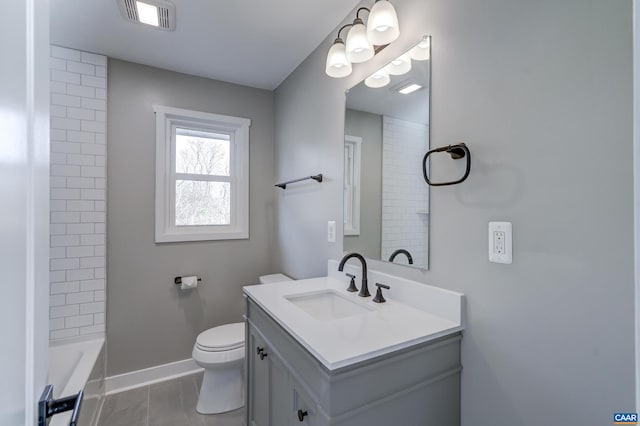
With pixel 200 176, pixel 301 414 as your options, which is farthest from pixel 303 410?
pixel 200 176

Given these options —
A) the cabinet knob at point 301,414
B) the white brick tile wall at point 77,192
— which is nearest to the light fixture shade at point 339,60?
the cabinet knob at point 301,414

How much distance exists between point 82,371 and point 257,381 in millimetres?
1129

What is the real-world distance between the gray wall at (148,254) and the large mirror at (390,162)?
140cm

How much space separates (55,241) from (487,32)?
9.17 ft

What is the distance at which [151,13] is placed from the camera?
1755mm

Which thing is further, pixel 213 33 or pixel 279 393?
pixel 213 33

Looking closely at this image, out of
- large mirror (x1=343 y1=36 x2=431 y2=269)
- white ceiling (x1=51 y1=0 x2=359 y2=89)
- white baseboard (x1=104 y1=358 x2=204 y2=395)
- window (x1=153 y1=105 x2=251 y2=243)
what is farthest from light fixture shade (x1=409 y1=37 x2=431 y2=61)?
white baseboard (x1=104 y1=358 x2=204 y2=395)

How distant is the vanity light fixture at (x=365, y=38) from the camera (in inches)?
49.7

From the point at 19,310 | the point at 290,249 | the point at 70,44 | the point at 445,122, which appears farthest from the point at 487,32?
the point at 70,44

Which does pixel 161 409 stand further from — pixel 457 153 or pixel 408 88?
pixel 408 88

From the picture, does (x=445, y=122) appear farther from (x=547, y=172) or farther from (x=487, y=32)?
(x=547, y=172)

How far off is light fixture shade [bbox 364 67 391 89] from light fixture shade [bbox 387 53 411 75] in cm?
3

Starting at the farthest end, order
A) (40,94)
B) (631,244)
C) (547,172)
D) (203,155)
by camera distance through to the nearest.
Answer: (203,155) < (547,172) < (631,244) < (40,94)

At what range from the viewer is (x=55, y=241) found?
81.7 inches
